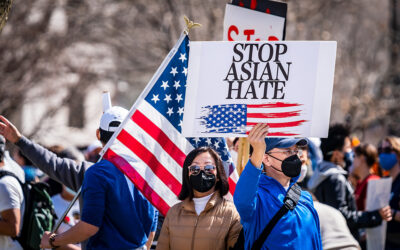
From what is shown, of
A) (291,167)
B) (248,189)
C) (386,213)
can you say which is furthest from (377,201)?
(248,189)

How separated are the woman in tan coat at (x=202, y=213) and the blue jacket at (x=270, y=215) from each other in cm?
29

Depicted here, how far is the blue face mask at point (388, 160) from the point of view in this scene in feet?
27.3

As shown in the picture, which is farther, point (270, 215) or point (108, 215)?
point (108, 215)

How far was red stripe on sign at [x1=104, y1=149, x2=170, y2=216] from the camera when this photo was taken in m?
5.32

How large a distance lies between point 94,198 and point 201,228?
86 centimetres

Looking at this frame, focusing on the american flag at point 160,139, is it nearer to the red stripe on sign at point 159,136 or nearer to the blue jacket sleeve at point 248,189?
the red stripe on sign at point 159,136

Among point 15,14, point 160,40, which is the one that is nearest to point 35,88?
point 15,14

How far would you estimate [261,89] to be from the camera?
4996mm

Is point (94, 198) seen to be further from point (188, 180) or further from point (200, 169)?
point (200, 169)

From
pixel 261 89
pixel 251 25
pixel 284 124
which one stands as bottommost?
pixel 284 124

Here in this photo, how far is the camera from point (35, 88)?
47.4ft

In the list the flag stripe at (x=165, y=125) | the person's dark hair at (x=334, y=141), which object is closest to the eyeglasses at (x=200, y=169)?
the flag stripe at (x=165, y=125)

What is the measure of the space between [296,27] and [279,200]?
12.4 m

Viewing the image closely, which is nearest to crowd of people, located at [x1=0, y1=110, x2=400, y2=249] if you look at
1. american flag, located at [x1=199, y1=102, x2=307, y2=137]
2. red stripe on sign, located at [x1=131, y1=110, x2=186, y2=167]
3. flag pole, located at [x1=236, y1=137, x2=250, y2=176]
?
american flag, located at [x1=199, y1=102, x2=307, y2=137]
